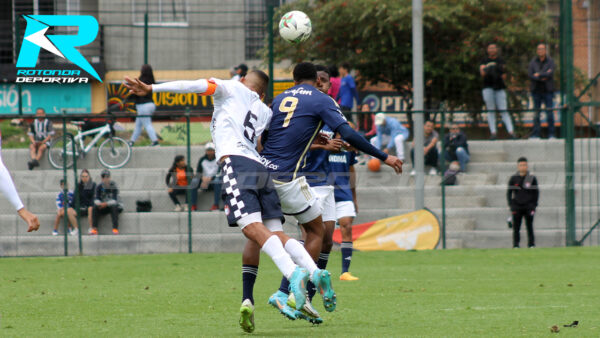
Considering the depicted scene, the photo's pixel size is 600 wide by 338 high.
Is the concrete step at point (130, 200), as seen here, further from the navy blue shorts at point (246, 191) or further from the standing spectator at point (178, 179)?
the navy blue shorts at point (246, 191)

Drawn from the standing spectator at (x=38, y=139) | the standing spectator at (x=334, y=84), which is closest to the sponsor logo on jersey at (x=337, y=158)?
the standing spectator at (x=334, y=84)

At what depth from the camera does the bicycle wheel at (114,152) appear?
1848 centimetres

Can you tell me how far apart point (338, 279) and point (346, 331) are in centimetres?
484

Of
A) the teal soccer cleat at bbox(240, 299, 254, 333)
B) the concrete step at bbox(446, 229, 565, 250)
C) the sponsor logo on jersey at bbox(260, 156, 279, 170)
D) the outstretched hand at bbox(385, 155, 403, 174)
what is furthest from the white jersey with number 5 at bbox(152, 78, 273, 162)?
the concrete step at bbox(446, 229, 565, 250)

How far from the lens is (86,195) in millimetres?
17375

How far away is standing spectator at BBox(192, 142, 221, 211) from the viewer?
17.6 m

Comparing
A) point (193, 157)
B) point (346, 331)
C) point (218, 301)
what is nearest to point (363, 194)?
point (193, 157)

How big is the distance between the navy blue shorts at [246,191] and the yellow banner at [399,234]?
388 inches

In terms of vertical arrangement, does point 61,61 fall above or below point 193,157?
above

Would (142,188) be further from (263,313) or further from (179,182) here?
(263,313)

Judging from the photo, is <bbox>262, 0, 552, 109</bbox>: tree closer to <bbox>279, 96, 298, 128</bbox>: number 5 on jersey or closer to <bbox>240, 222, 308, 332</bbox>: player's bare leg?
<bbox>279, 96, 298, 128</bbox>: number 5 on jersey

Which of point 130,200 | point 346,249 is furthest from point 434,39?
point 346,249

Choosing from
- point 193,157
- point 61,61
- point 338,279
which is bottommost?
point 338,279

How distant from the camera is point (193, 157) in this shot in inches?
712
